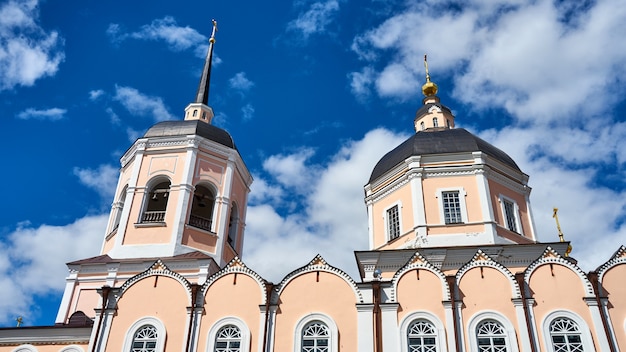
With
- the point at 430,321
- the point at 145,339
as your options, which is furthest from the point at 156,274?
the point at 430,321

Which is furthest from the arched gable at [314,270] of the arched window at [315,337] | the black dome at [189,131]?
the black dome at [189,131]

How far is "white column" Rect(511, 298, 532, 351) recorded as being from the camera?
1491 centimetres

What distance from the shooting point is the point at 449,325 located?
15.5m

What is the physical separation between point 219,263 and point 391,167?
25.8 feet

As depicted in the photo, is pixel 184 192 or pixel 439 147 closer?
pixel 184 192

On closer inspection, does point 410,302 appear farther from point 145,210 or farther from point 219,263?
point 145,210

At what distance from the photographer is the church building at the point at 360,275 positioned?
612 inches

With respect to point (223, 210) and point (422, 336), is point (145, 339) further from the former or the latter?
point (422, 336)

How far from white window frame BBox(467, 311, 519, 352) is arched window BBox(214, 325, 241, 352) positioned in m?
6.32

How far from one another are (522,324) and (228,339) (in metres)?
8.05

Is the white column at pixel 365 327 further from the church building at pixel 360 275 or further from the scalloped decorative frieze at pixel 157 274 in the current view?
the scalloped decorative frieze at pixel 157 274

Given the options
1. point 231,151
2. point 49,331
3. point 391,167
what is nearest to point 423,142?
point 391,167

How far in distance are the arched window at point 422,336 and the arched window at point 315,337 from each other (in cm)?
225

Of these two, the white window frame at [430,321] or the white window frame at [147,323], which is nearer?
the white window frame at [430,321]
